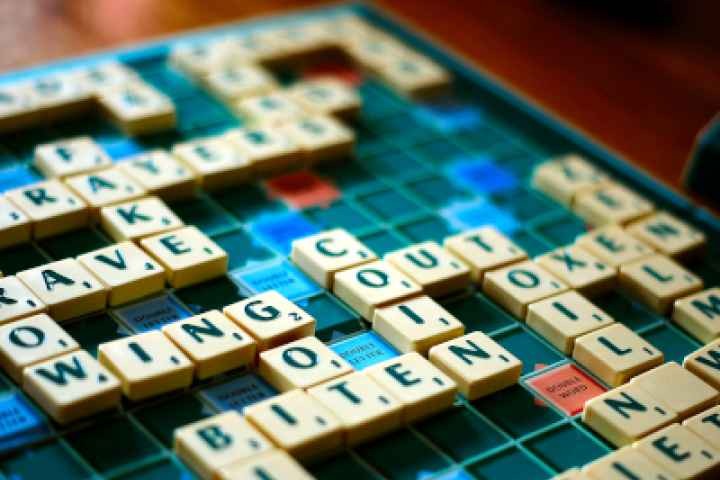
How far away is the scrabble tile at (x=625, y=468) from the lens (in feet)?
4.94

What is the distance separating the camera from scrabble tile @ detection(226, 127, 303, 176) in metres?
2.11

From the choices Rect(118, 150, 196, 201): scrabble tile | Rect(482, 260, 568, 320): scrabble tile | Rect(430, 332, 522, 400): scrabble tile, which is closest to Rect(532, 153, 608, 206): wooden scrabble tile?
Rect(482, 260, 568, 320): scrabble tile

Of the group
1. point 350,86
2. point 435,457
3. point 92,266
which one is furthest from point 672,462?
point 350,86

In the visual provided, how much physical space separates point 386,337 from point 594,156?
734 millimetres

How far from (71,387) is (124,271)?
10.9 inches

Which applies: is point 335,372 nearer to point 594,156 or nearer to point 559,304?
point 559,304

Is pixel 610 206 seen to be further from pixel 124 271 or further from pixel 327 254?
pixel 124 271

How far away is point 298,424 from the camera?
1502 mm

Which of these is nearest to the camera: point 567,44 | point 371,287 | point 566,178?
point 371,287

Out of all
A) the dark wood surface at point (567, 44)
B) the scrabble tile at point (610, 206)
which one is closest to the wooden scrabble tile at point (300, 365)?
the scrabble tile at point (610, 206)

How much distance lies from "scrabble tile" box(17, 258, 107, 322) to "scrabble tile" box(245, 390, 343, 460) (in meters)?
0.30

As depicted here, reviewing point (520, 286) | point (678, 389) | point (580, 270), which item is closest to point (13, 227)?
point (520, 286)

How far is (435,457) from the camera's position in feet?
5.05

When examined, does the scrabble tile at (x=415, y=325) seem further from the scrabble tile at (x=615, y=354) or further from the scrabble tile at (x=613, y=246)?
the scrabble tile at (x=613, y=246)
